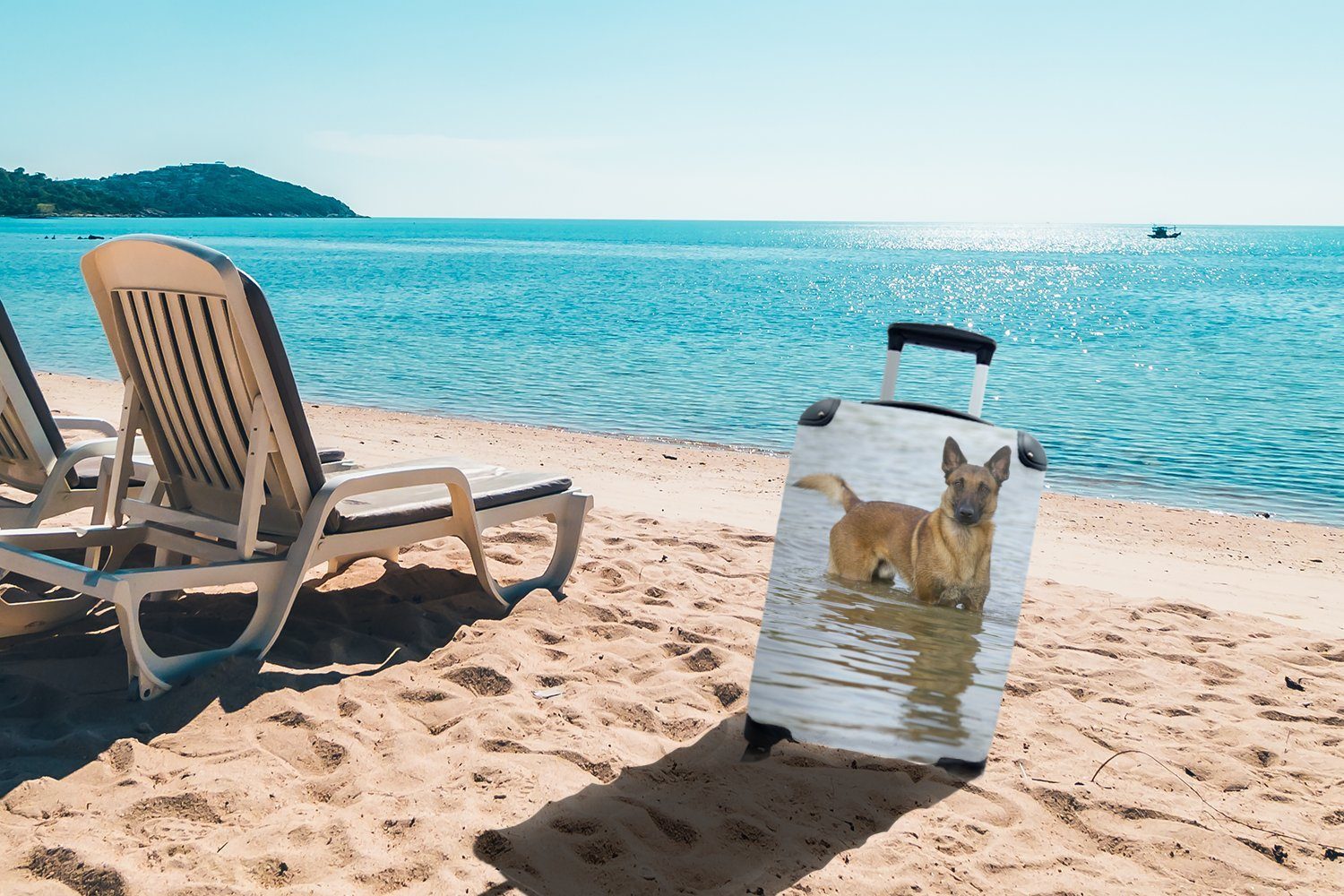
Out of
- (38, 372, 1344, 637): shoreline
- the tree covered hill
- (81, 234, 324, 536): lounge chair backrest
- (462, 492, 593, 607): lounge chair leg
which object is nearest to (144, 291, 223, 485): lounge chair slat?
(81, 234, 324, 536): lounge chair backrest

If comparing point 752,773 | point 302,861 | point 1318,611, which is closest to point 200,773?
point 302,861

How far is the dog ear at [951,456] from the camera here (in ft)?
8.85

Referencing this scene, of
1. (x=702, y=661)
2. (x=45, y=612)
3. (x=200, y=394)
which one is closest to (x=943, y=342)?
(x=702, y=661)

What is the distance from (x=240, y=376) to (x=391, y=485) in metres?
0.64

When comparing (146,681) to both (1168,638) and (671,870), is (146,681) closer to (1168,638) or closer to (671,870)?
(671,870)

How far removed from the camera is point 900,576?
2811 mm

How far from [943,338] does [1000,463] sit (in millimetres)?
405

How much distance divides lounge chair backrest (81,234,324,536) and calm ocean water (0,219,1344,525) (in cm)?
869

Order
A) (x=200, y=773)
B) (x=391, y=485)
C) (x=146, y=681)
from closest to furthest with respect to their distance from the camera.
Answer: (x=200, y=773) → (x=146, y=681) → (x=391, y=485)

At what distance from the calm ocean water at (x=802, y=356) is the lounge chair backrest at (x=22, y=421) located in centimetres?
851

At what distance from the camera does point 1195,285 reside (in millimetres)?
57344

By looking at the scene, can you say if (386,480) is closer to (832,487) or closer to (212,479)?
(212,479)

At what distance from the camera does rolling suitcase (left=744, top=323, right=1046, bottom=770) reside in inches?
107

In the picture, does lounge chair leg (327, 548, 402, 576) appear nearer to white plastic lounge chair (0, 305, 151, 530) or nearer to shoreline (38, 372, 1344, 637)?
white plastic lounge chair (0, 305, 151, 530)
